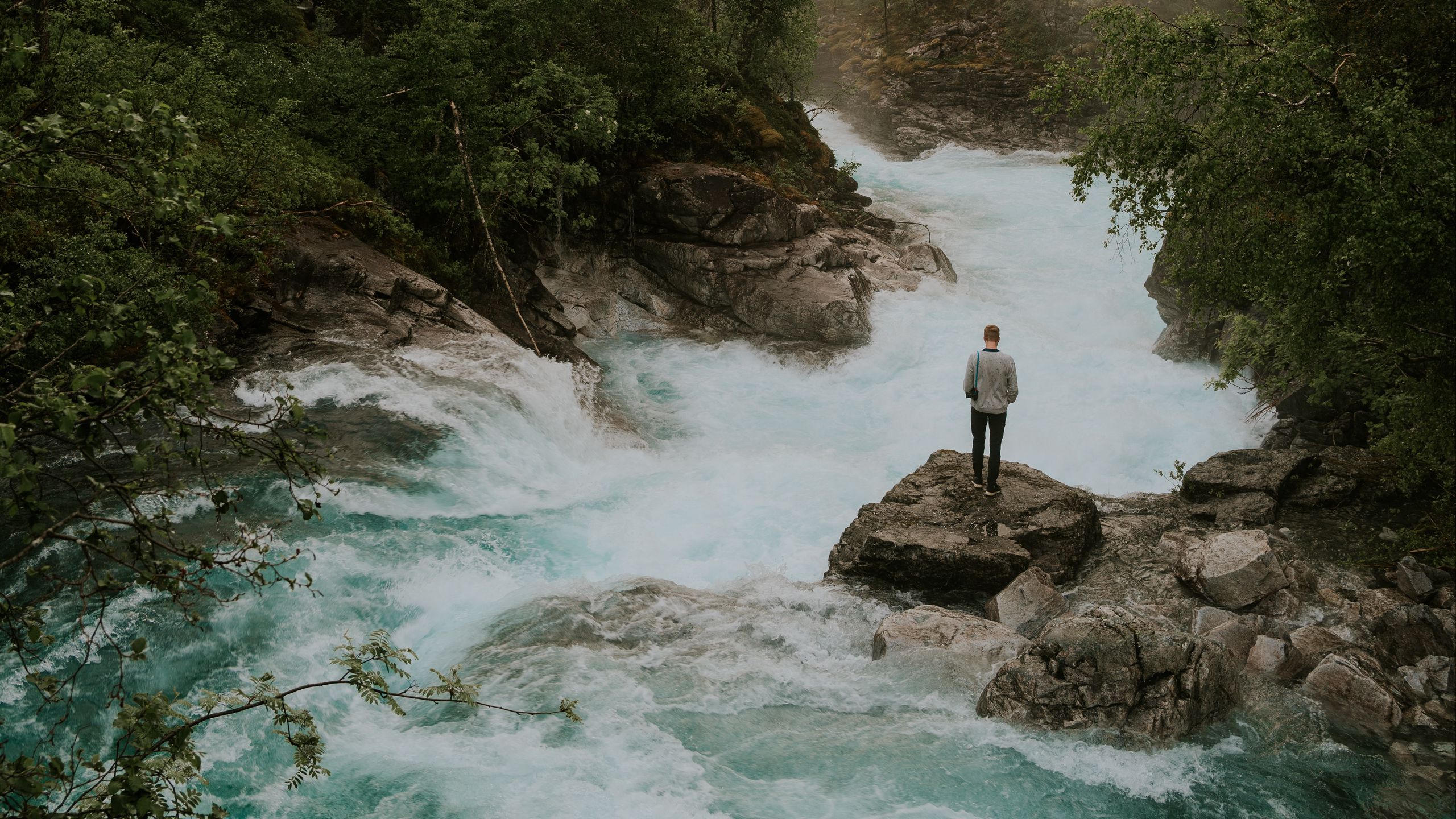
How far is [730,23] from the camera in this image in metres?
26.1

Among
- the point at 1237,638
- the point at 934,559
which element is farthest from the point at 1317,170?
the point at 934,559

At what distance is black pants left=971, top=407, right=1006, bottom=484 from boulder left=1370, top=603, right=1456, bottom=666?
4152mm

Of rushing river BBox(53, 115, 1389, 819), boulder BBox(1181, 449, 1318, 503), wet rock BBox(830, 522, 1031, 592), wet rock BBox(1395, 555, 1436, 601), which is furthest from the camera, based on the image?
boulder BBox(1181, 449, 1318, 503)

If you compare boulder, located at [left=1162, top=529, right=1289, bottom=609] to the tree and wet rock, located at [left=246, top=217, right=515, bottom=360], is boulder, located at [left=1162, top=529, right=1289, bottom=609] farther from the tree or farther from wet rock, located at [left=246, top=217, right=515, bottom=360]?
wet rock, located at [left=246, top=217, right=515, bottom=360]

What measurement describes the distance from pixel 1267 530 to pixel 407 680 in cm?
1034

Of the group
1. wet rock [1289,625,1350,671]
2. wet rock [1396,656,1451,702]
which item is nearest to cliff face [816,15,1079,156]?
wet rock [1289,625,1350,671]

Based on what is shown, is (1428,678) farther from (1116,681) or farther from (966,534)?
(966,534)

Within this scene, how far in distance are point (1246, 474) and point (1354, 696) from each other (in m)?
4.86

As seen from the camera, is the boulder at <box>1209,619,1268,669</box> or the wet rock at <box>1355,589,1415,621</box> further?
the wet rock at <box>1355,589,1415,621</box>

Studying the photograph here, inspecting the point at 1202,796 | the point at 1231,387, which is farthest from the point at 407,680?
the point at 1231,387

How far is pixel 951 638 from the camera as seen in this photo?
9.21 metres

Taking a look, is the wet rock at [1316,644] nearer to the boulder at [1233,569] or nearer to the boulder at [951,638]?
the boulder at [1233,569]

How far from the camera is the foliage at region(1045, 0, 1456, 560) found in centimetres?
895

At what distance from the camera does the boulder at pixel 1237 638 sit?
889cm
